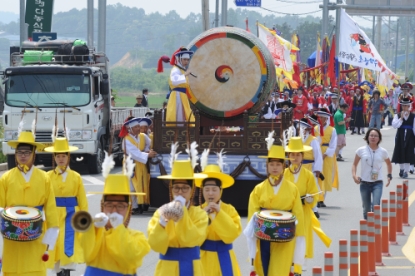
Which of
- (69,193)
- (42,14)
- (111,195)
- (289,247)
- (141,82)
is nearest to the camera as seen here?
(111,195)

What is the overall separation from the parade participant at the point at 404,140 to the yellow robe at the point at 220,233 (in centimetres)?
1408

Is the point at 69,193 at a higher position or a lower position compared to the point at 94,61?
lower

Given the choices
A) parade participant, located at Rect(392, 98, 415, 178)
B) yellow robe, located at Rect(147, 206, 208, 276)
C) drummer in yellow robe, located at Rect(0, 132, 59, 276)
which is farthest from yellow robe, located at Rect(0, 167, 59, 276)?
parade participant, located at Rect(392, 98, 415, 178)

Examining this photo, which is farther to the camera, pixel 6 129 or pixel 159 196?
pixel 6 129

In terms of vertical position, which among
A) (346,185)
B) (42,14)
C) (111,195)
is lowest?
(346,185)

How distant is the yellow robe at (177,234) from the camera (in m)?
7.39

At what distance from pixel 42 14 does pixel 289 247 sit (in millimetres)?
23356

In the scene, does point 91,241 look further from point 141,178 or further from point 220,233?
point 141,178

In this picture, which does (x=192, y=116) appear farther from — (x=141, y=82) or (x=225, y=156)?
(x=141, y=82)

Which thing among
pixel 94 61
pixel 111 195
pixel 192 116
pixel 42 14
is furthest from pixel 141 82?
pixel 111 195

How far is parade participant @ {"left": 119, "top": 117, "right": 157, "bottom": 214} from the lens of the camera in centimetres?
1590

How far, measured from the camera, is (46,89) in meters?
21.7

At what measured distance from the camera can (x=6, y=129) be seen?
2197cm

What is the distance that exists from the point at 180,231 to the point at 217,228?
78cm
